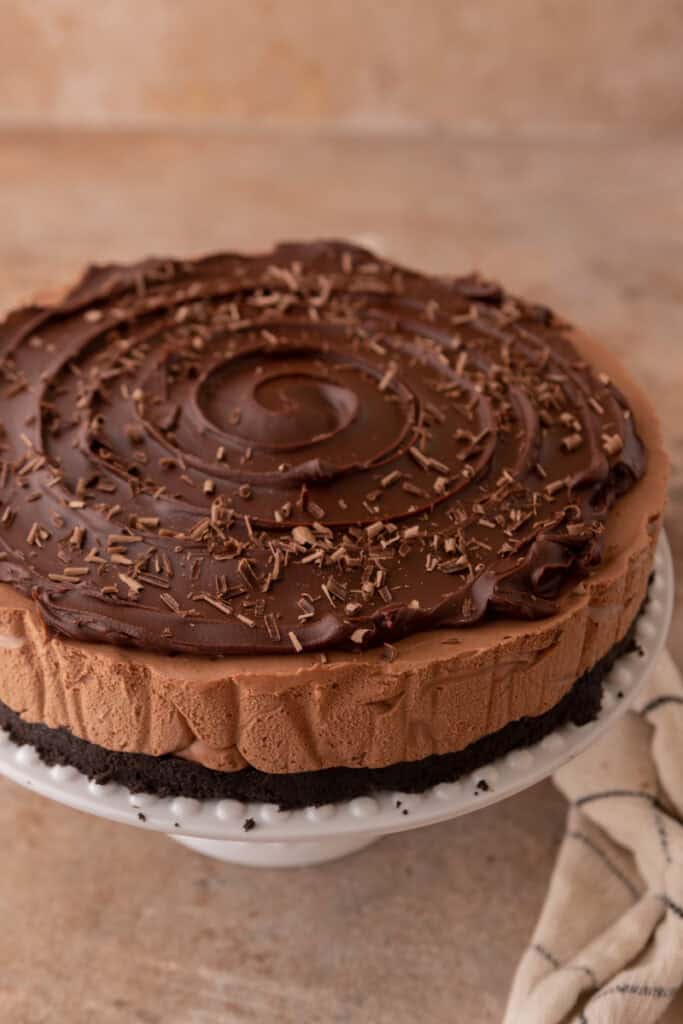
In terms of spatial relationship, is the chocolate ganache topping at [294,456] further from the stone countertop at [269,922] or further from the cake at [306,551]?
the stone countertop at [269,922]

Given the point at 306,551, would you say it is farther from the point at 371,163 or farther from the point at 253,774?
the point at 371,163

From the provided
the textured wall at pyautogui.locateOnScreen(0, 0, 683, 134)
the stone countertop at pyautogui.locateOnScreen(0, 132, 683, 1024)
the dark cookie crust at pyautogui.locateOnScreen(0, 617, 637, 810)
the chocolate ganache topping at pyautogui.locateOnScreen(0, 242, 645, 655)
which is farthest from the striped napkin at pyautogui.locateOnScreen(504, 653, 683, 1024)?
the textured wall at pyautogui.locateOnScreen(0, 0, 683, 134)

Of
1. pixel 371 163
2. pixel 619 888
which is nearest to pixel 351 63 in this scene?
pixel 371 163

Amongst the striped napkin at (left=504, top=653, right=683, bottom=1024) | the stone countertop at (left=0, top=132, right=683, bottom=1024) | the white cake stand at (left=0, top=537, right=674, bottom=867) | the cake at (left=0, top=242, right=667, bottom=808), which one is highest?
the cake at (left=0, top=242, right=667, bottom=808)

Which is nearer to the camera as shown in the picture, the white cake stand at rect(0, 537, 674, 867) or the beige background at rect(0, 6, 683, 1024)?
the white cake stand at rect(0, 537, 674, 867)

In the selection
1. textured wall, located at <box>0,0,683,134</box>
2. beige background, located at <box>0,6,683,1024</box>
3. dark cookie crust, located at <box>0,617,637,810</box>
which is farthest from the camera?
textured wall, located at <box>0,0,683,134</box>

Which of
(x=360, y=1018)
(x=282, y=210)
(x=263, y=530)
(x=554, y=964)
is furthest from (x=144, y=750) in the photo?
(x=282, y=210)

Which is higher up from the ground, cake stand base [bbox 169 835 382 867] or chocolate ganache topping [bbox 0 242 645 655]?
chocolate ganache topping [bbox 0 242 645 655]

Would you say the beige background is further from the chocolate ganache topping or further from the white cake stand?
the chocolate ganache topping
